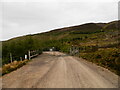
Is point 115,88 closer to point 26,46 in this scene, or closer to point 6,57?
point 26,46

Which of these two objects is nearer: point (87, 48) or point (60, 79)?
point (60, 79)

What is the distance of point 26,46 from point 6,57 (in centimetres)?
2121

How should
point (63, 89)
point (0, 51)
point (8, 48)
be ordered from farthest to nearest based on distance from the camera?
point (0, 51), point (8, 48), point (63, 89)

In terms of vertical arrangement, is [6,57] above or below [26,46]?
below

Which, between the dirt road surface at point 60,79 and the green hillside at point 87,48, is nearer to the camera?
the dirt road surface at point 60,79

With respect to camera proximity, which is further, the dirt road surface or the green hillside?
the green hillside

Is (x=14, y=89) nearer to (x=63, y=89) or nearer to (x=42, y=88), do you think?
(x=42, y=88)

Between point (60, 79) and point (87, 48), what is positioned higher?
point (87, 48)

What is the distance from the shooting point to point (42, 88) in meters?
6.53

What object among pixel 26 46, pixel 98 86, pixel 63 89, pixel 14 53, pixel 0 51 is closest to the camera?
pixel 63 89

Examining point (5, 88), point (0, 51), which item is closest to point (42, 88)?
point (5, 88)

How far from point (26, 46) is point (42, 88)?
89.8ft

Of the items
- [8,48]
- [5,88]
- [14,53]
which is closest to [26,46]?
[14,53]

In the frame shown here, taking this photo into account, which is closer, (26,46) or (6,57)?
(26,46)
